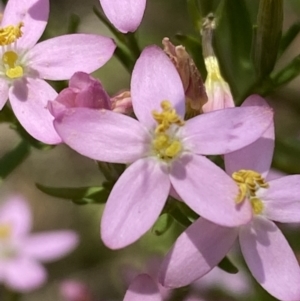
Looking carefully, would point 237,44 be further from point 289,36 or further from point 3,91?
point 3,91

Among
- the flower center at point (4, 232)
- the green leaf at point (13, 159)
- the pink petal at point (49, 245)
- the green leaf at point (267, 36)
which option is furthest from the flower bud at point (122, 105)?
the flower center at point (4, 232)

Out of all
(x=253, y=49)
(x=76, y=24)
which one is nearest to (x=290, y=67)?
(x=253, y=49)

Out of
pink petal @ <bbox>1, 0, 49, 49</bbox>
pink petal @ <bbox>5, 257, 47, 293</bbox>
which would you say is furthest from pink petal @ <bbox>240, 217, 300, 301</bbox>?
pink petal @ <bbox>5, 257, 47, 293</bbox>

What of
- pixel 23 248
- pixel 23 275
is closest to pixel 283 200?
pixel 23 275

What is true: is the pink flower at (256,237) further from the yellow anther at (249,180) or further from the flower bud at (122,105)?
the flower bud at (122,105)

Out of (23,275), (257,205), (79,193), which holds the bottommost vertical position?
(23,275)
